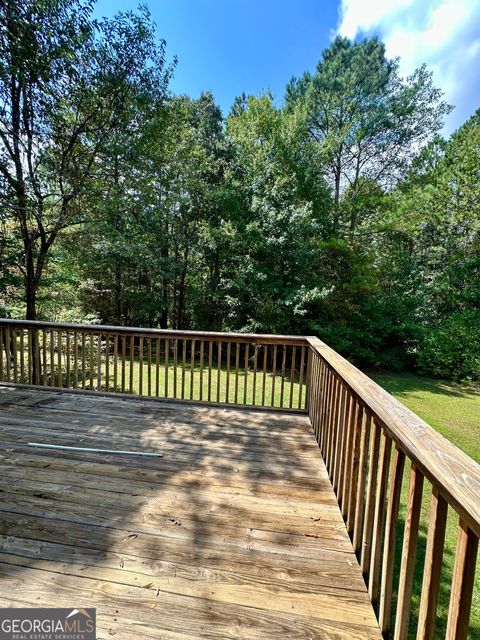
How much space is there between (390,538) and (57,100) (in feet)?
23.5

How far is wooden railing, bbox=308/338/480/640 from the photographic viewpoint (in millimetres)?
730

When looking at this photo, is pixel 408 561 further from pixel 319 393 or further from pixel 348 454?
pixel 319 393

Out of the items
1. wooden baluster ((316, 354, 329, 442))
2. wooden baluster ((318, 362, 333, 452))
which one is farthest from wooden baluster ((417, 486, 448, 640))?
wooden baluster ((316, 354, 329, 442))

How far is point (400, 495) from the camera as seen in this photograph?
148 cm

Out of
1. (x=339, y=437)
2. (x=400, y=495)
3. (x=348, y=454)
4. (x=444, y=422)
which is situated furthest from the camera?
(x=444, y=422)

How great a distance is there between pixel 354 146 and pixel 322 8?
173 inches

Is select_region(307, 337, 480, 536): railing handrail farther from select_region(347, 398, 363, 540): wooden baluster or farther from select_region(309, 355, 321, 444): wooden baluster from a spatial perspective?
select_region(309, 355, 321, 444): wooden baluster

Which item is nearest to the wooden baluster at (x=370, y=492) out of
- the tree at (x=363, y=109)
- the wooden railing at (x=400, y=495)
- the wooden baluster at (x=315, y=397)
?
the wooden railing at (x=400, y=495)

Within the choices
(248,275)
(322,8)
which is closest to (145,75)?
(248,275)

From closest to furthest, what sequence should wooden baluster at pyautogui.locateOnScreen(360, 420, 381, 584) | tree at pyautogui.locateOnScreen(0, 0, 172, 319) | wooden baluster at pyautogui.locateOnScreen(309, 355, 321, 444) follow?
wooden baluster at pyautogui.locateOnScreen(360, 420, 381, 584) → wooden baluster at pyautogui.locateOnScreen(309, 355, 321, 444) → tree at pyautogui.locateOnScreen(0, 0, 172, 319)

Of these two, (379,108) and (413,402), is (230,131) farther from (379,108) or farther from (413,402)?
(413,402)

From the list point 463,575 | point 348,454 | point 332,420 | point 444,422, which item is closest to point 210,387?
point 332,420

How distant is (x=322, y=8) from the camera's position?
29.8ft

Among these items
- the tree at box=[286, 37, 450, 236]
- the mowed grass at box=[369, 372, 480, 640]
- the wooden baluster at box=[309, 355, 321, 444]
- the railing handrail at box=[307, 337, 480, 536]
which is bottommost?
the mowed grass at box=[369, 372, 480, 640]
